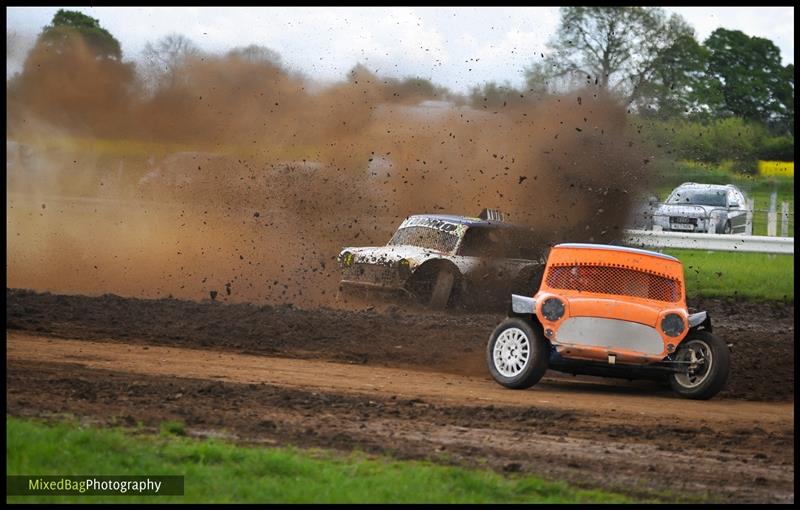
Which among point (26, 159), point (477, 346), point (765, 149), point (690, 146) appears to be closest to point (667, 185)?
point (690, 146)

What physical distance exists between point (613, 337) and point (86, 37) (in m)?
14.4

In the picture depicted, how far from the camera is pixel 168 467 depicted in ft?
25.9

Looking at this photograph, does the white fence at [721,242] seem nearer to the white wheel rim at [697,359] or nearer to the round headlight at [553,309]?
the white wheel rim at [697,359]

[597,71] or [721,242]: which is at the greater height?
[597,71]

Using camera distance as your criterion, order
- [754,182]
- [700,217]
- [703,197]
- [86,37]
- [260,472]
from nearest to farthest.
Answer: [260,472], [86,37], [700,217], [703,197], [754,182]

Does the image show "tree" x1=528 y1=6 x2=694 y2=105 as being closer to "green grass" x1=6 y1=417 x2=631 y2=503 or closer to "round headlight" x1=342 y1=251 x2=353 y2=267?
"round headlight" x1=342 y1=251 x2=353 y2=267

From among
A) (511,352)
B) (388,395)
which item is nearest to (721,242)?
(511,352)

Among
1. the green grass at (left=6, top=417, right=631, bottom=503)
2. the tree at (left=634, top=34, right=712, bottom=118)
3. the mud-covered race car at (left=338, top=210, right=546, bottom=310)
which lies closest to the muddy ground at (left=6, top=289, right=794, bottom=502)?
the green grass at (left=6, top=417, right=631, bottom=503)

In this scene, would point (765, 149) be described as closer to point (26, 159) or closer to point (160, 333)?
point (26, 159)

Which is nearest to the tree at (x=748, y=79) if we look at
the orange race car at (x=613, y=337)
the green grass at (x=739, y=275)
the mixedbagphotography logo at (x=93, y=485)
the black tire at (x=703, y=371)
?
the green grass at (x=739, y=275)

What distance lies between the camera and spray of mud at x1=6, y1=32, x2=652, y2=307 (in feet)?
71.0

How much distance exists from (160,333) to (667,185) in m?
11.1

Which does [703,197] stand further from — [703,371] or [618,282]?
[703,371]

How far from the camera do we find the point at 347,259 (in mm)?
18641
